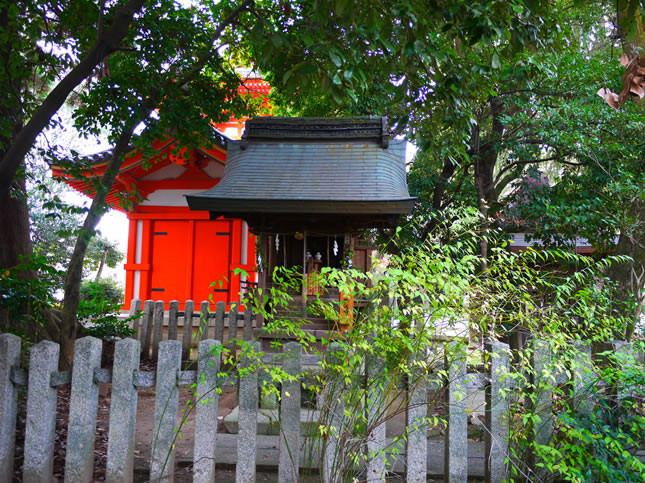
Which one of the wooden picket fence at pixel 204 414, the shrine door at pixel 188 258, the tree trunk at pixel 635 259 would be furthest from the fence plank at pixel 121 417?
the shrine door at pixel 188 258

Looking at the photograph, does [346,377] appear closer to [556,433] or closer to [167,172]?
[556,433]

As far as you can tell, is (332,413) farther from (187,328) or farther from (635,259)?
(187,328)

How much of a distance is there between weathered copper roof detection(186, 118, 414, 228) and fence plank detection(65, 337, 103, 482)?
3.01 metres

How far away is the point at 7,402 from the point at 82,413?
0.51 metres

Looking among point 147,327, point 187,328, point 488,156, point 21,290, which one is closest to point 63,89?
point 21,290

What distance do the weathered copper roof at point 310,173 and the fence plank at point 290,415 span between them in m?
3.02

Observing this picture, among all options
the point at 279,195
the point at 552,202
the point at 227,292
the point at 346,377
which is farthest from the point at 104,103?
the point at 552,202

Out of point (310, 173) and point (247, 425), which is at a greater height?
point (310, 173)

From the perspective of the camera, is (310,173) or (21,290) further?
(310,173)


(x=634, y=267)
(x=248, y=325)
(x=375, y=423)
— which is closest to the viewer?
(x=375, y=423)

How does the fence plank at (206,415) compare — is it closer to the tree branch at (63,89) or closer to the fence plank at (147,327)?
the tree branch at (63,89)

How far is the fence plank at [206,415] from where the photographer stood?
2812mm

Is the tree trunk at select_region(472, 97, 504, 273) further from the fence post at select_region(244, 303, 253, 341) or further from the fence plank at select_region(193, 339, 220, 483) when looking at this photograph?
the fence plank at select_region(193, 339, 220, 483)

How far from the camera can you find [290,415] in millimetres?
2877
